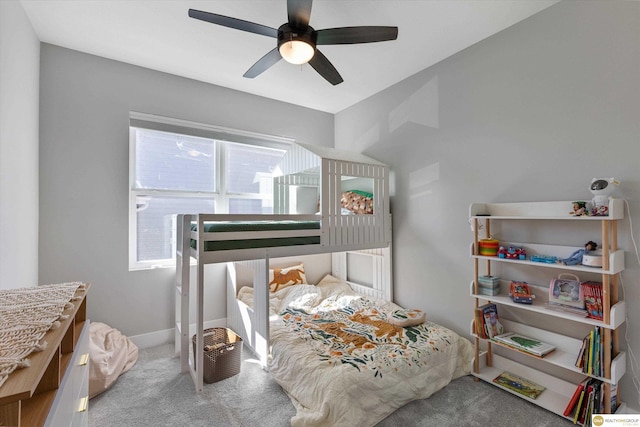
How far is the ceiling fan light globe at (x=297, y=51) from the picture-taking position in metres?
1.79

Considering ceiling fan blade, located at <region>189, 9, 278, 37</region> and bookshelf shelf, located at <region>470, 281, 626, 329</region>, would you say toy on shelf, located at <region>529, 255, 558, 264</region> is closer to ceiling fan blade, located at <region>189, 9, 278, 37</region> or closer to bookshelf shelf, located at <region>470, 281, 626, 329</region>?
bookshelf shelf, located at <region>470, 281, 626, 329</region>

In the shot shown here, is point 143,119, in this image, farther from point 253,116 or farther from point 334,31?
point 334,31

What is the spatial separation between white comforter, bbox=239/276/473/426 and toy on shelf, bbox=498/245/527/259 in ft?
2.64

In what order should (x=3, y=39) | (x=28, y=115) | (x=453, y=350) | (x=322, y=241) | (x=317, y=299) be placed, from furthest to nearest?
(x=317, y=299) → (x=322, y=241) → (x=453, y=350) → (x=28, y=115) → (x=3, y=39)

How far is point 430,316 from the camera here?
2.92 m

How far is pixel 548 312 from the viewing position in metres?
1.94

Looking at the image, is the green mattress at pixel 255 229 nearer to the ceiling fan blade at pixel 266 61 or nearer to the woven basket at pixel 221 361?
the woven basket at pixel 221 361

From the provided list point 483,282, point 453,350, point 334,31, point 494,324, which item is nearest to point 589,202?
point 483,282

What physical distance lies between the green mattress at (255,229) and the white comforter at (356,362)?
0.78m

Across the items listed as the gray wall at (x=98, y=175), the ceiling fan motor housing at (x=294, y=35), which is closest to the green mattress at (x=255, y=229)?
the gray wall at (x=98, y=175)

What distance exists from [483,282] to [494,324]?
333mm

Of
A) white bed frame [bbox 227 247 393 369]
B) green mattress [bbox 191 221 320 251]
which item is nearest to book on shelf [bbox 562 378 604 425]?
white bed frame [bbox 227 247 393 369]

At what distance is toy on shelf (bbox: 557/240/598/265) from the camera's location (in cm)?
185

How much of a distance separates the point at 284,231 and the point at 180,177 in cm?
147
